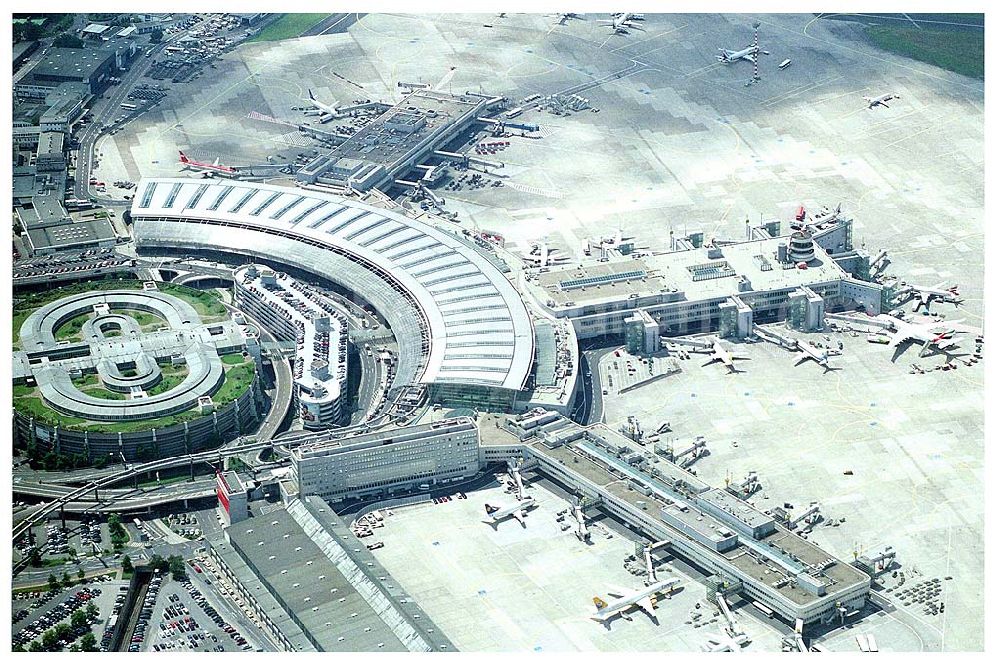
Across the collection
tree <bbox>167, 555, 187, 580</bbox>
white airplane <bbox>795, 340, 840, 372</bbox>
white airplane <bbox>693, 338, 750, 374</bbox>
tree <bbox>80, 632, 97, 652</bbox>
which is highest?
tree <bbox>80, 632, 97, 652</bbox>

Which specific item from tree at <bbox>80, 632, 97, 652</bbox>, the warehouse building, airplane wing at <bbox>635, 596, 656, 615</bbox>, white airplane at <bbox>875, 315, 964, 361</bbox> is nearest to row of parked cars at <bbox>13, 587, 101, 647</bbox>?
tree at <bbox>80, 632, 97, 652</bbox>

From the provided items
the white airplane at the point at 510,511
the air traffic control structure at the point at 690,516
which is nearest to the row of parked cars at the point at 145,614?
the white airplane at the point at 510,511

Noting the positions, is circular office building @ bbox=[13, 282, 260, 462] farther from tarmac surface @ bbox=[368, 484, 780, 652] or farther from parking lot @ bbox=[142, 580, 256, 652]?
parking lot @ bbox=[142, 580, 256, 652]

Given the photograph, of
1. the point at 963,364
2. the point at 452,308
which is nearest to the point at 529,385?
the point at 452,308

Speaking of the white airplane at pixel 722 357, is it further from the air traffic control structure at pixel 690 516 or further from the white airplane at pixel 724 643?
the white airplane at pixel 724 643

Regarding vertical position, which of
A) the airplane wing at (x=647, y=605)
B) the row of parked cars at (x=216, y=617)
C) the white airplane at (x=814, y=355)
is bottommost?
the white airplane at (x=814, y=355)

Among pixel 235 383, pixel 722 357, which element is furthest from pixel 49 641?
pixel 722 357

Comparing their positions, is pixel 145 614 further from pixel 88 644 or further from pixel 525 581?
pixel 525 581
